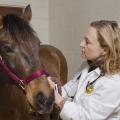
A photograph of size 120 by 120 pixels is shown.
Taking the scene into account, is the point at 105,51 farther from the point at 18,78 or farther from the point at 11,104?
the point at 11,104

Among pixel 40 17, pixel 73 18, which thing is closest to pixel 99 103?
pixel 73 18

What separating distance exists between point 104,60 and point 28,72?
1.34ft

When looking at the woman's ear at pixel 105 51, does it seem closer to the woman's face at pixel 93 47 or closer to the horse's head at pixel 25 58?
the woman's face at pixel 93 47

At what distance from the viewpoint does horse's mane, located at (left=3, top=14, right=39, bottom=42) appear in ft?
5.11

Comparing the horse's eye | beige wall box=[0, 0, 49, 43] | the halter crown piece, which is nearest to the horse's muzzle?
the halter crown piece

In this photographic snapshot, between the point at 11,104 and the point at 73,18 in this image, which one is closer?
the point at 11,104

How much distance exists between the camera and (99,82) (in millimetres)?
1505

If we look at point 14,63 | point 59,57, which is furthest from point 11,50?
point 59,57

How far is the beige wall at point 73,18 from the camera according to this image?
2.90 meters

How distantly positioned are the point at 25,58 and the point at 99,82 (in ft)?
→ 1.31

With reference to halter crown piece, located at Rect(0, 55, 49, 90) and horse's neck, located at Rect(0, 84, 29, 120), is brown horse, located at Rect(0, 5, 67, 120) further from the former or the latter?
horse's neck, located at Rect(0, 84, 29, 120)

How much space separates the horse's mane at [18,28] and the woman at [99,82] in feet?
0.87

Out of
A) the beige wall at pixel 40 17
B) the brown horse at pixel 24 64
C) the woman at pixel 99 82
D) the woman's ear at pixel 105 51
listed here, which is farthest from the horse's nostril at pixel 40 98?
the beige wall at pixel 40 17

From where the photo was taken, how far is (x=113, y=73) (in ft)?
4.95
